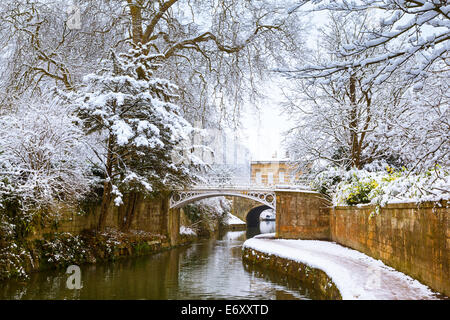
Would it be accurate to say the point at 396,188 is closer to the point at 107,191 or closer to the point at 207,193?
the point at 107,191

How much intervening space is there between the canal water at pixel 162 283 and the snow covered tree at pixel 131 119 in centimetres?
226

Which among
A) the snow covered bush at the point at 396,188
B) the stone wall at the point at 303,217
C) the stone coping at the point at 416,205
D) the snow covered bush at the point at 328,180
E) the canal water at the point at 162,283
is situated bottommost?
the canal water at the point at 162,283

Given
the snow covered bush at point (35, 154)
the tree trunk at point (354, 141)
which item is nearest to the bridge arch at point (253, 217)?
the tree trunk at point (354, 141)

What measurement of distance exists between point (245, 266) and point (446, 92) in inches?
363

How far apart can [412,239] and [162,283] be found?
6.09 metres

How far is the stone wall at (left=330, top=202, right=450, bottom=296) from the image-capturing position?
5410 millimetres

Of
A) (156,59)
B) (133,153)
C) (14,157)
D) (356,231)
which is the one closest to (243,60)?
(156,59)

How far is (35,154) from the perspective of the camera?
9773mm

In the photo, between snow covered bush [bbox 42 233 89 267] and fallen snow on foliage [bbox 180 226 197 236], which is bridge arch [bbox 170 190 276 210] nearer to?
fallen snow on foliage [bbox 180 226 197 236]

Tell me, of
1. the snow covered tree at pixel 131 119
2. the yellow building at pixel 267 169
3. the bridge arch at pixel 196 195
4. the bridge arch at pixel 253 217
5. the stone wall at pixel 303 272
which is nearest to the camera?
Result: the stone wall at pixel 303 272

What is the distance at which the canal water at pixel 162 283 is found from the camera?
27.7ft

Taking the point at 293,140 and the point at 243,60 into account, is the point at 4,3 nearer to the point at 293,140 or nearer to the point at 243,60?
the point at 243,60

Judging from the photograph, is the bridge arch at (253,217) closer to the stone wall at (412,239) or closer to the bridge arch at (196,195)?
Result: the bridge arch at (196,195)

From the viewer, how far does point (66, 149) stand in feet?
33.8
